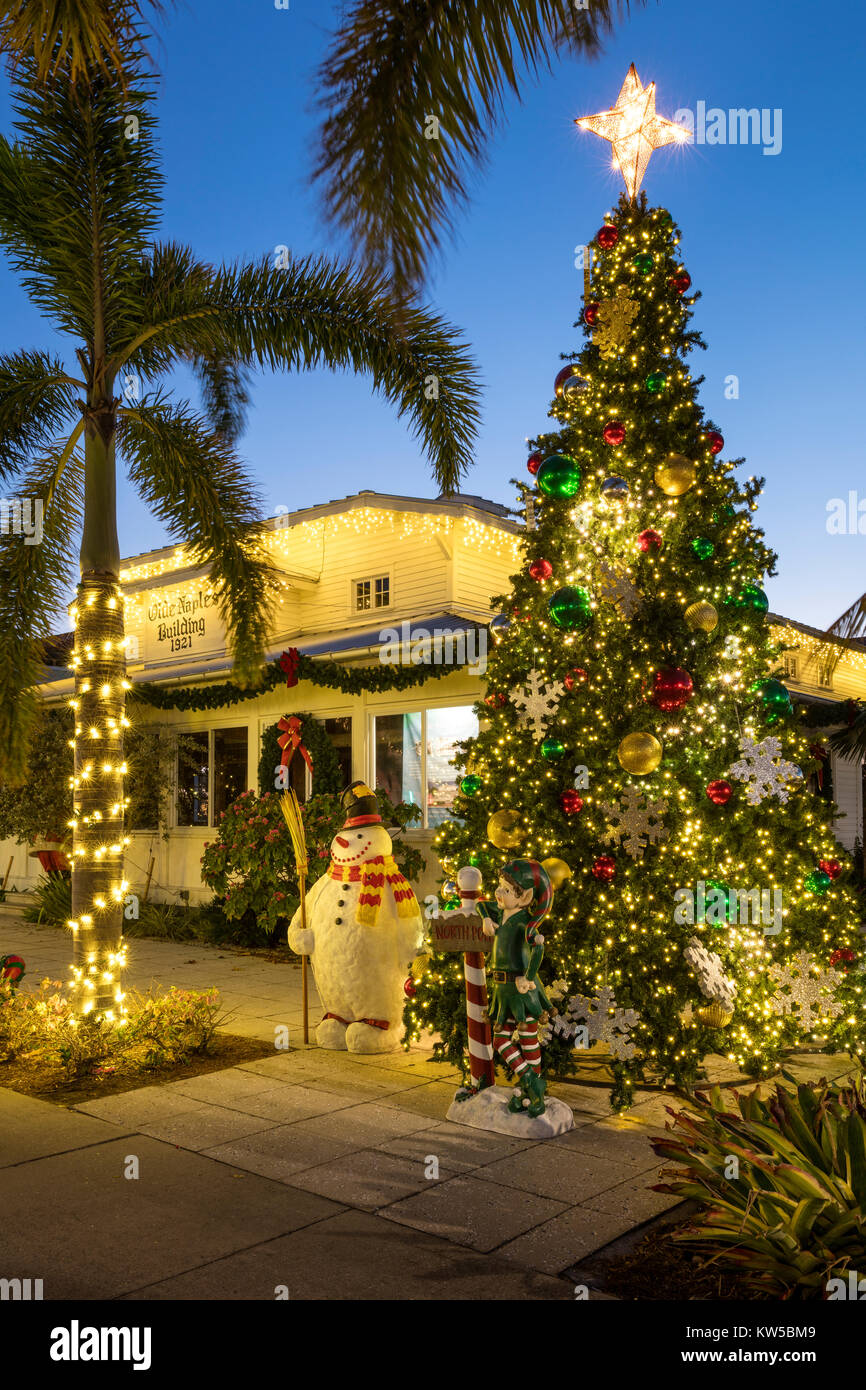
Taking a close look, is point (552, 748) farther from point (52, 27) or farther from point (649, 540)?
point (52, 27)

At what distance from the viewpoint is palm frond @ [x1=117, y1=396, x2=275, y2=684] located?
8.33 metres

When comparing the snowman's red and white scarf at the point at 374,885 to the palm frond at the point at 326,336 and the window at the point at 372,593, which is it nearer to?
the palm frond at the point at 326,336

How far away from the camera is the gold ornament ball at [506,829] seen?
255 inches

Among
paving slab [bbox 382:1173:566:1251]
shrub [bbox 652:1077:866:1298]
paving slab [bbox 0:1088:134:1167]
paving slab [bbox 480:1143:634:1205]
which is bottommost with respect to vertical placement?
paving slab [bbox 0:1088:134:1167]

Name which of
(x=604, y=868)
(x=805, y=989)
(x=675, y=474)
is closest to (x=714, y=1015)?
(x=805, y=989)

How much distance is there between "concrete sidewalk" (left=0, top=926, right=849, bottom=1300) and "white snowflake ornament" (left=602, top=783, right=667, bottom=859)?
1661mm

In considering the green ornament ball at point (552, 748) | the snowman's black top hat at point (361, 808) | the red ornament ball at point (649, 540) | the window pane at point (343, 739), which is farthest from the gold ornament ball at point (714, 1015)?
the window pane at point (343, 739)

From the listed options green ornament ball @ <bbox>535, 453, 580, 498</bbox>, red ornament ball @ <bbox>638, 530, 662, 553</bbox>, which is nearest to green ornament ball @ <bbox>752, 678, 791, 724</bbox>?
red ornament ball @ <bbox>638, 530, 662, 553</bbox>

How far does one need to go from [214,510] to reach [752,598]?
14.5 feet

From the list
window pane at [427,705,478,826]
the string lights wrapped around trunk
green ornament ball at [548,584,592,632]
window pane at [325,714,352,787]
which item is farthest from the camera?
window pane at [325,714,352,787]

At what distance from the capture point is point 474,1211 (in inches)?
181

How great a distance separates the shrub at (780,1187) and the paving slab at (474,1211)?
0.60m

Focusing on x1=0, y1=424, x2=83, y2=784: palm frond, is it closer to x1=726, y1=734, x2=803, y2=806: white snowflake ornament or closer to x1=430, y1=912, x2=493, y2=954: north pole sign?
x1=430, y1=912, x2=493, y2=954: north pole sign
